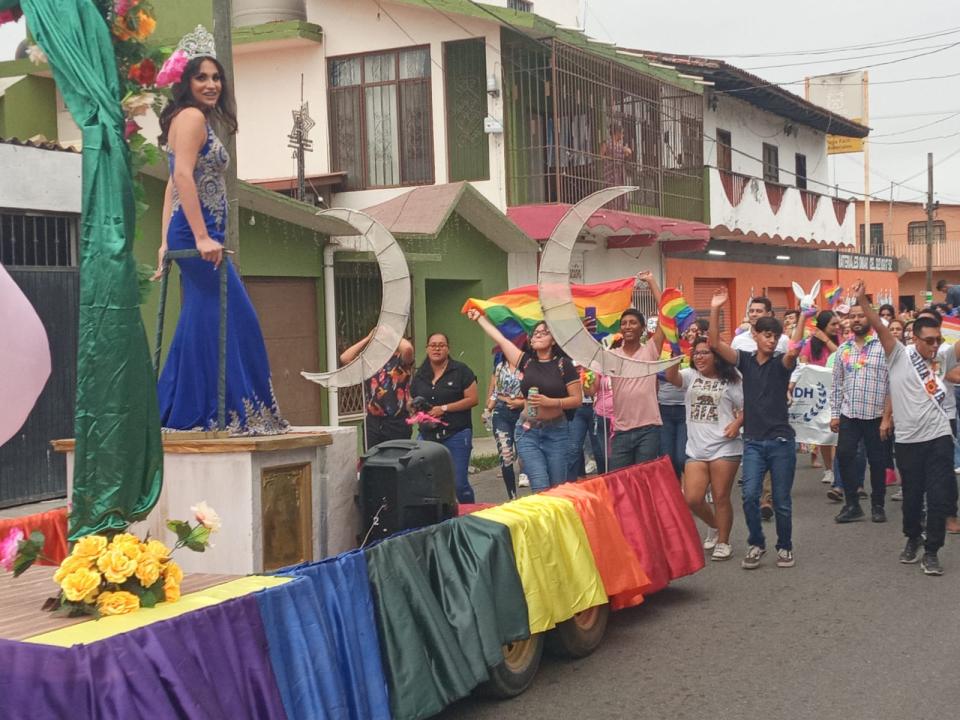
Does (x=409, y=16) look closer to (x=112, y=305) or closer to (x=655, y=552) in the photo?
(x=655, y=552)

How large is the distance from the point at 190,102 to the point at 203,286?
3.06 feet

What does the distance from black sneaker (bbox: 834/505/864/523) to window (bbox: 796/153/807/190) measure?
77.3ft

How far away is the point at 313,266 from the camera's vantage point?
51.1ft

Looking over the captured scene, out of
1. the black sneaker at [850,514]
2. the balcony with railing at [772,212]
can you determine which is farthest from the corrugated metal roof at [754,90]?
the black sneaker at [850,514]

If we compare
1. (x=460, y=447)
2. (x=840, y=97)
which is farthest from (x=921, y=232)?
(x=460, y=447)

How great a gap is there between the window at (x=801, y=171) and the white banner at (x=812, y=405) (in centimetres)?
2081

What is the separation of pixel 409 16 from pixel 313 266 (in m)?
5.44

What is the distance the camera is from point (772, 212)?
28.1m

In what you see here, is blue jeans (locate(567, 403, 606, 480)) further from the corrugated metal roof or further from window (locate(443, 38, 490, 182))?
the corrugated metal roof

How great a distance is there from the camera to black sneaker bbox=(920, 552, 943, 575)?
8.43m

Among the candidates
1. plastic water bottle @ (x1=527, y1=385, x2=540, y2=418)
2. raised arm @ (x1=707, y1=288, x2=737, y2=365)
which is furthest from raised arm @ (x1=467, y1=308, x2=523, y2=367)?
raised arm @ (x1=707, y1=288, x2=737, y2=365)

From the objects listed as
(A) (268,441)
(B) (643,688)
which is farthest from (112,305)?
(B) (643,688)

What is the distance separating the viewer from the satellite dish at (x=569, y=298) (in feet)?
25.1

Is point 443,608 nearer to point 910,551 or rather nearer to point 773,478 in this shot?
point 773,478
